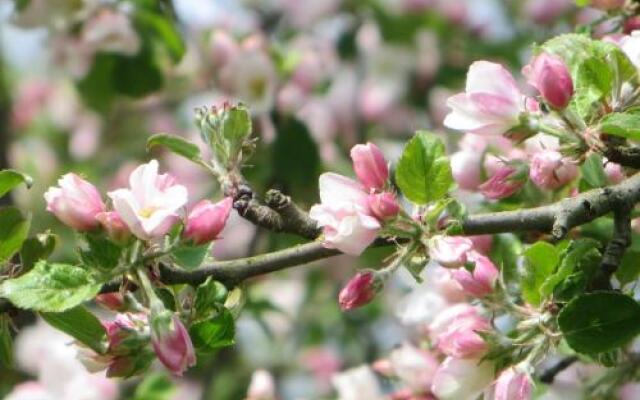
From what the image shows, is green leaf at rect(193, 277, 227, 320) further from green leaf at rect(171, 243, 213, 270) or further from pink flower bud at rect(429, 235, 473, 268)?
pink flower bud at rect(429, 235, 473, 268)

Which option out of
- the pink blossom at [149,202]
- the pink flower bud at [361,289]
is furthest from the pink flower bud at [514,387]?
the pink blossom at [149,202]

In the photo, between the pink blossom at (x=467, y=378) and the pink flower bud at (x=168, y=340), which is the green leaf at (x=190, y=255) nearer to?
the pink flower bud at (x=168, y=340)

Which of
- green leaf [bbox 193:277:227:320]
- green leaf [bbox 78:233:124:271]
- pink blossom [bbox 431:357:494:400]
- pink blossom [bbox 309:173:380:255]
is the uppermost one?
pink blossom [bbox 309:173:380:255]

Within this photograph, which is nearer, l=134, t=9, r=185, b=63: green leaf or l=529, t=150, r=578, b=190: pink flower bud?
l=529, t=150, r=578, b=190: pink flower bud

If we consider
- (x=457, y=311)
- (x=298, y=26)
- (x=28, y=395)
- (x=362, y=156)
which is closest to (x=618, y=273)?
(x=457, y=311)

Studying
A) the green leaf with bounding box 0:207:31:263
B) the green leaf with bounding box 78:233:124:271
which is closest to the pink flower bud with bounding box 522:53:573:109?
the green leaf with bounding box 78:233:124:271

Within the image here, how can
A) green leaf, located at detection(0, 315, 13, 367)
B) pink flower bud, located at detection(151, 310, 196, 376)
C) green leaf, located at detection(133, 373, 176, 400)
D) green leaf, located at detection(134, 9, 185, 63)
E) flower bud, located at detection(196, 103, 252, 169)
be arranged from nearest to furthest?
pink flower bud, located at detection(151, 310, 196, 376) < green leaf, located at detection(0, 315, 13, 367) < flower bud, located at detection(196, 103, 252, 169) < green leaf, located at detection(133, 373, 176, 400) < green leaf, located at detection(134, 9, 185, 63)
